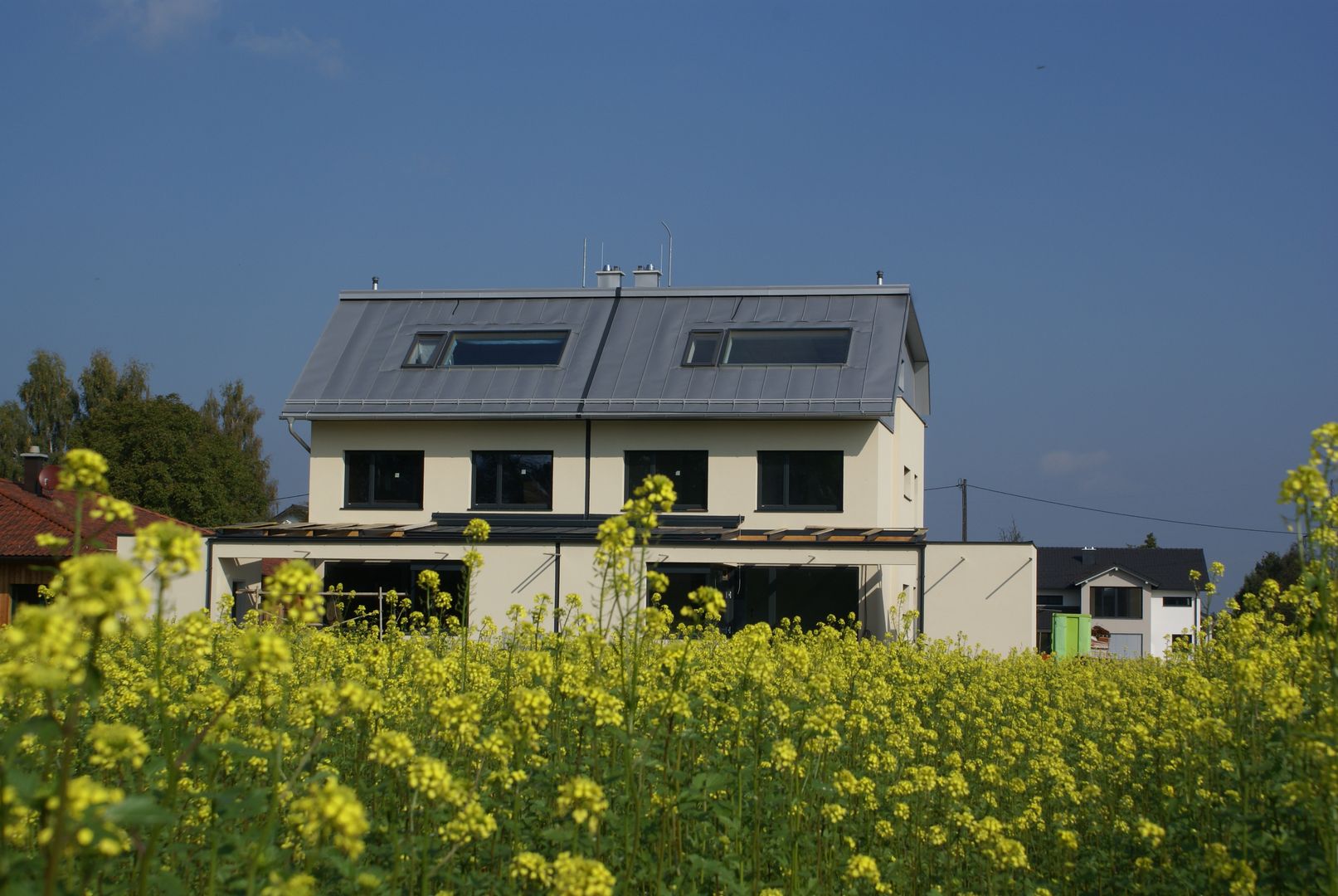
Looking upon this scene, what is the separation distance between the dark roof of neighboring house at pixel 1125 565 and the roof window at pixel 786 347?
116 feet

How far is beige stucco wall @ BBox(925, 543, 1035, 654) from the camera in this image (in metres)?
20.1

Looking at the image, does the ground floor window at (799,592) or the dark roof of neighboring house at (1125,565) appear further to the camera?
the dark roof of neighboring house at (1125,565)

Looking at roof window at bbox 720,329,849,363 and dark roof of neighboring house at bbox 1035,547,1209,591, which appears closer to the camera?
roof window at bbox 720,329,849,363

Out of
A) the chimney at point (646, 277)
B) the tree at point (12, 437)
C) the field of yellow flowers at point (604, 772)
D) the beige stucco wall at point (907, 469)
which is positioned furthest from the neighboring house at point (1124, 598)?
the field of yellow flowers at point (604, 772)

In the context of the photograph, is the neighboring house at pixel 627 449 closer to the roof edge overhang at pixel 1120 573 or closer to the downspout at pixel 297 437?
the downspout at pixel 297 437

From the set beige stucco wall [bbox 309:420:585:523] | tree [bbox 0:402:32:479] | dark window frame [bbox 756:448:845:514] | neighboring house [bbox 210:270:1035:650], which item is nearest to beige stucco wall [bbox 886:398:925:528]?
neighboring house [bbox 210:270:1035:650]

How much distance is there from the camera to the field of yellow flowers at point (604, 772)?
8.07 feet

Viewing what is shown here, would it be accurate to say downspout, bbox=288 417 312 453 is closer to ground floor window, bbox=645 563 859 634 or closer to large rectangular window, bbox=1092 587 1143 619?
ground floor window, bbox=645 563 859 634

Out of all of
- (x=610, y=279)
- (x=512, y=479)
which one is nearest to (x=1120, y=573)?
(x=610, y=279)

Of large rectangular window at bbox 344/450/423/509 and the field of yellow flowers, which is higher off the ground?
large rectangular window at bbox 344/450/423/509

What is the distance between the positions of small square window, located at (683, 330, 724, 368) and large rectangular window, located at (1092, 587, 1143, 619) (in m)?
Result: 37.6

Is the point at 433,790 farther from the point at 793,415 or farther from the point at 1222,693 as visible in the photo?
the point at 793,415

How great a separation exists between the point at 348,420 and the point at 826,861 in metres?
20.8

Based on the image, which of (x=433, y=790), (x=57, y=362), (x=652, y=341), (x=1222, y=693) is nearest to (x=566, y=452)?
(x=652, y=341)
